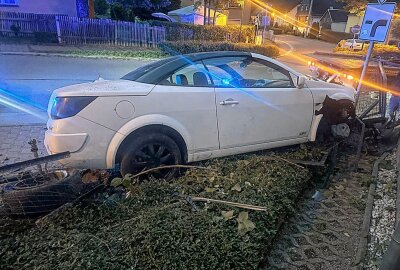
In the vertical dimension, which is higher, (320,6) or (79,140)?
(320,6)

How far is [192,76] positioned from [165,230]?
208 centimetres

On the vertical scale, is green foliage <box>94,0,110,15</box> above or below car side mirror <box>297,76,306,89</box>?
above

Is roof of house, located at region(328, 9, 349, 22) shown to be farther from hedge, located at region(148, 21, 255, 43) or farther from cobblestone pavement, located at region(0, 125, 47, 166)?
cobblestone pavement, located at region(0, 125, 47, 166)

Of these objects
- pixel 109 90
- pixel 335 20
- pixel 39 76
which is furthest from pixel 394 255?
pixel 335 20

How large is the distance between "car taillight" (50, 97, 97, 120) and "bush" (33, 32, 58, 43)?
15.0 metres

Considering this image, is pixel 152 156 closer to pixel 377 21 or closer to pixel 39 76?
pixel 377 21

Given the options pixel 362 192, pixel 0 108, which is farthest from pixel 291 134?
pixel 0 108

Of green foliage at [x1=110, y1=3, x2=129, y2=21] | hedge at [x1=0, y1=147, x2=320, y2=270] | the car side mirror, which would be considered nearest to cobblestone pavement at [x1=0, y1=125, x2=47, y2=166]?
hedge at [x1=0, y1=147, x2=320, y2=270]

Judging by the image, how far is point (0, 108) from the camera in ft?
22.4

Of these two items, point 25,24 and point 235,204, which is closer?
point 235,204

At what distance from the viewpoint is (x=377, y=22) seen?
6.00 meters

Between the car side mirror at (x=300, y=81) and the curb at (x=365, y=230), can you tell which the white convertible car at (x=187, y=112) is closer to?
the car side mirror at (x=300, y=81)

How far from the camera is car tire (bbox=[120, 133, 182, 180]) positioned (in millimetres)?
3557

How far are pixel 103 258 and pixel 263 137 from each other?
2708 mm
